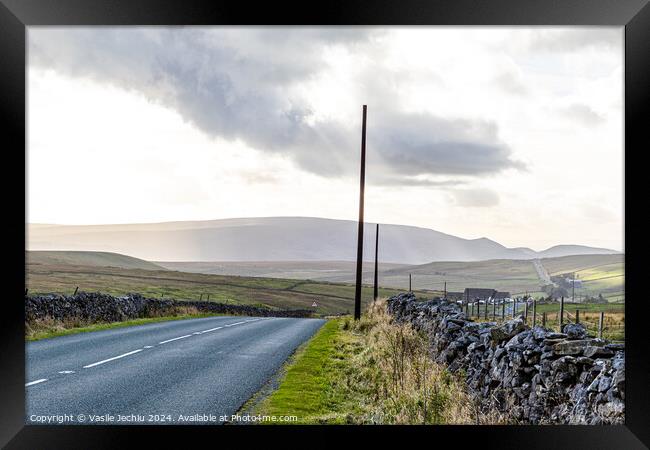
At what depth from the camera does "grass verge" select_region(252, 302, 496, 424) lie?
27.8 feet

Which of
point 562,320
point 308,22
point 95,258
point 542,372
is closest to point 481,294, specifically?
point 562,320

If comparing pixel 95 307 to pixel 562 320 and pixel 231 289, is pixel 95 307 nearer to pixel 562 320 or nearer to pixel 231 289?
pixel 562 320

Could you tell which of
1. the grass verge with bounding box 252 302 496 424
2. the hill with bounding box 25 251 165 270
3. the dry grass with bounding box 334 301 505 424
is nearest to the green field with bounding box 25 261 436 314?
the hill with bounding box 25 251 165 270

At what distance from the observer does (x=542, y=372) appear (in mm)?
8109

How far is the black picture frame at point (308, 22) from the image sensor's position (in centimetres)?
611

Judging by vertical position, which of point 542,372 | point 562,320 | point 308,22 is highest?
point 308,22

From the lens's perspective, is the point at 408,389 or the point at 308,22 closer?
the point at 308,22

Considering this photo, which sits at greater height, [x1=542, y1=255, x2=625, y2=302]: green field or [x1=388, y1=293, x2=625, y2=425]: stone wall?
[x1=388, y1=293, x2=625, y2=425]: stone wall

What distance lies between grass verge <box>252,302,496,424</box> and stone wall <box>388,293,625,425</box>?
0.37m

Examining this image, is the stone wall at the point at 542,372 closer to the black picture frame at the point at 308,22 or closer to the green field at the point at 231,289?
the black picture frame at the point at 308,22

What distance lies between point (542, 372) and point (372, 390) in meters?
3.17

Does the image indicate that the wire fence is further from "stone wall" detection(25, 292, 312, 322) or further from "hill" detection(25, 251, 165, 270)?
"hill" detection(25, 251, 165, 270)

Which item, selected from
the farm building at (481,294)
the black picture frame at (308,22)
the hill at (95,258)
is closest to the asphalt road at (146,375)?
the black picture frame at (308,22)

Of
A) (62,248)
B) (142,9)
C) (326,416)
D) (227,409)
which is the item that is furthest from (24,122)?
(62,248)
